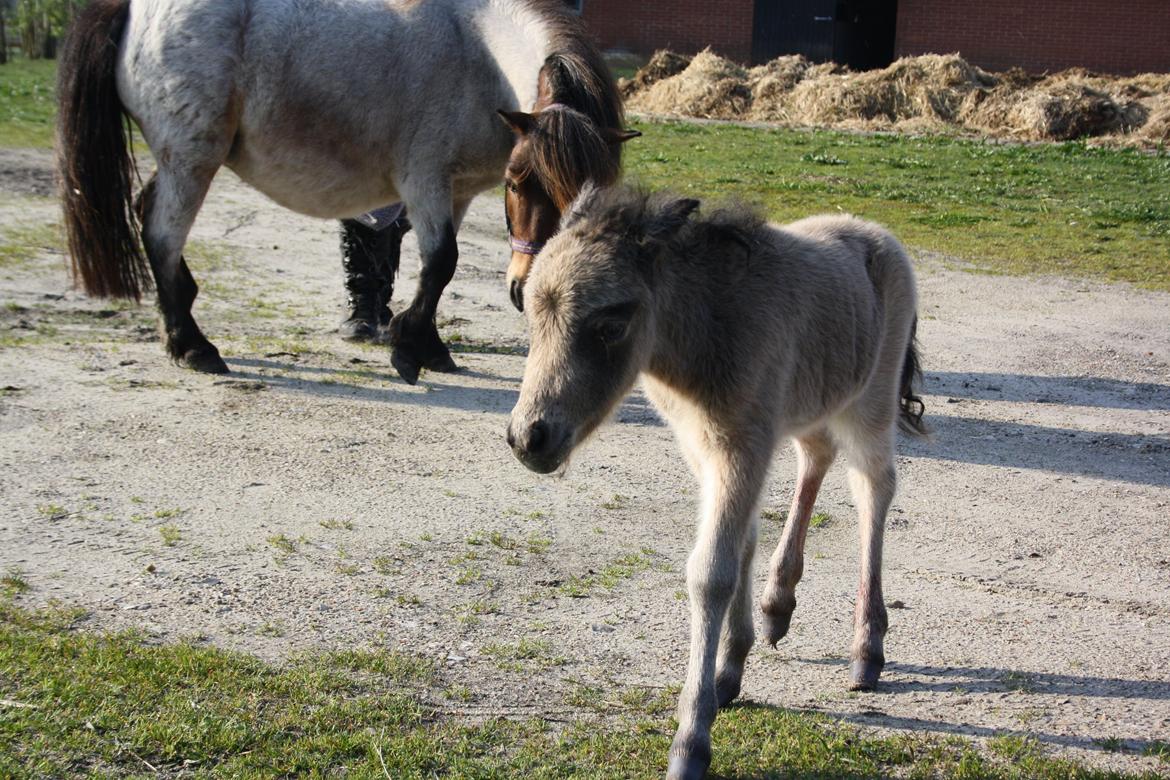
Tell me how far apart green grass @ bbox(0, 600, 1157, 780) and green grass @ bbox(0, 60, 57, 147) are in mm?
10906

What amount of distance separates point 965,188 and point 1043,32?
19006 mm

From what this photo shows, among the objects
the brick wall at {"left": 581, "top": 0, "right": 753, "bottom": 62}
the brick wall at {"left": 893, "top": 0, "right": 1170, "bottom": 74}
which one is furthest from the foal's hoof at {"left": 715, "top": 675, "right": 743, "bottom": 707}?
the brick wall at {"left": 581, "top": 0, "right": 753, "bottom": 62}

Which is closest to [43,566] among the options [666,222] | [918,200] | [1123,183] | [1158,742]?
[666,222]

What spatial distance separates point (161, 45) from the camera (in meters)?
7.76

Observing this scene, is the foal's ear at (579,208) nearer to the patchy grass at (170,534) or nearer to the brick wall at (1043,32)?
the patchy grass at (170,534)

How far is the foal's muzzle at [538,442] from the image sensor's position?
350 centimetres

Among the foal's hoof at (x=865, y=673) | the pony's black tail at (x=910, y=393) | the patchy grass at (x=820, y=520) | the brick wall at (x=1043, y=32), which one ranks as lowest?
the patchy grass at (x=820, y=520)

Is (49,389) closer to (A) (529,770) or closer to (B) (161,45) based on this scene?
(B) (161,45)

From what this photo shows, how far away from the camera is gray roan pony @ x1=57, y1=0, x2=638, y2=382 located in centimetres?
775

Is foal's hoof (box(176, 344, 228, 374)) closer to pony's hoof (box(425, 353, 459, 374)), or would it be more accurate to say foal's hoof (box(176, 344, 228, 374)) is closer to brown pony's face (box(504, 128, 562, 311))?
pony's hoof (box(425, 353, 459, 374))

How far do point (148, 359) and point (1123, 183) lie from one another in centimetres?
1393

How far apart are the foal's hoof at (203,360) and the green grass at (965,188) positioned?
13.7 feet

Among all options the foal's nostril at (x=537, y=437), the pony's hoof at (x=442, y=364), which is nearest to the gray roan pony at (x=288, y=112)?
the pony's hoof at (x=442, y=364)

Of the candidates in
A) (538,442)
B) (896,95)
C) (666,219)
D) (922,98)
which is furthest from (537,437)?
(896,95)
